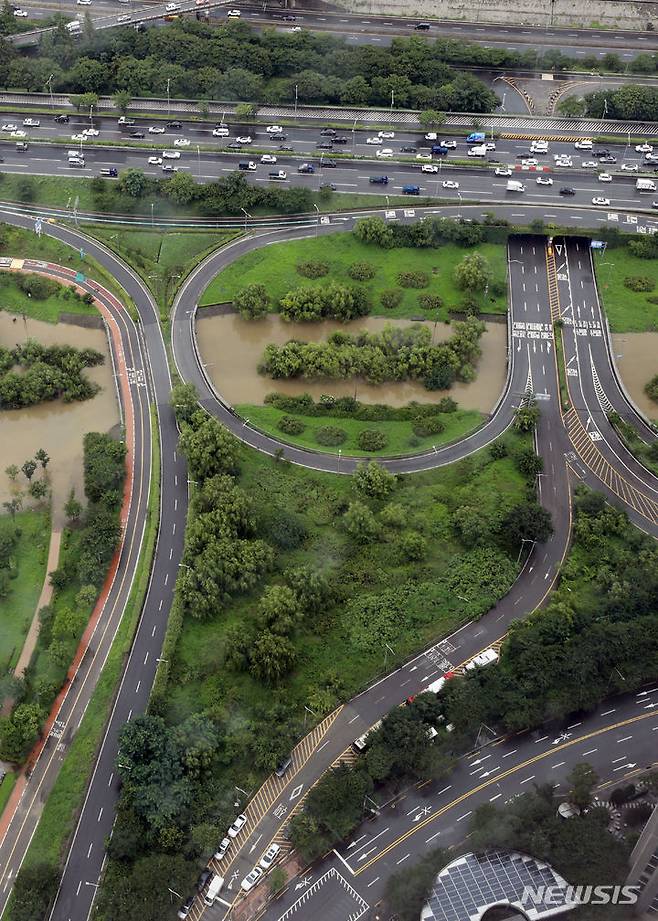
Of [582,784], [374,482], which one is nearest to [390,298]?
[374,482]

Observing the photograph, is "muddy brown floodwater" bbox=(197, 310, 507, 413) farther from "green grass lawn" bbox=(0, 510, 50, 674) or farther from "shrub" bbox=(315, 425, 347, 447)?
"green grass lawn" bbox=(0, 510, 50, 674)

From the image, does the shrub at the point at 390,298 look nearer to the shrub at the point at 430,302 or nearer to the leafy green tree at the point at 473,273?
the shrub at the point at 430,302

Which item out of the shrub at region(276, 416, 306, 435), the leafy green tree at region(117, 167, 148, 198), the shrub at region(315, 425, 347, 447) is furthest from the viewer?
the leafy green tree at region(117, 167, 148, 198)

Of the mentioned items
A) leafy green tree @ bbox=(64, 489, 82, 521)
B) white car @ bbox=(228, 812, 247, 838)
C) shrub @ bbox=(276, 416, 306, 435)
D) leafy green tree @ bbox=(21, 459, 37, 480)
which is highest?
shrub @ bbox=(276, 416, 306, 435)

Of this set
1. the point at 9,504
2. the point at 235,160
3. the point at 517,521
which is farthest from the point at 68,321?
the point at 517,521

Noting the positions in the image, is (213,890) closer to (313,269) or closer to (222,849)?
(222,849)

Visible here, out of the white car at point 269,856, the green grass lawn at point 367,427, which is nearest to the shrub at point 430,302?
the green grass lawn at point 367,427

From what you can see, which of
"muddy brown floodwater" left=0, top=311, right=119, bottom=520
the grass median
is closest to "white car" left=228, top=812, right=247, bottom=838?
the grass median
